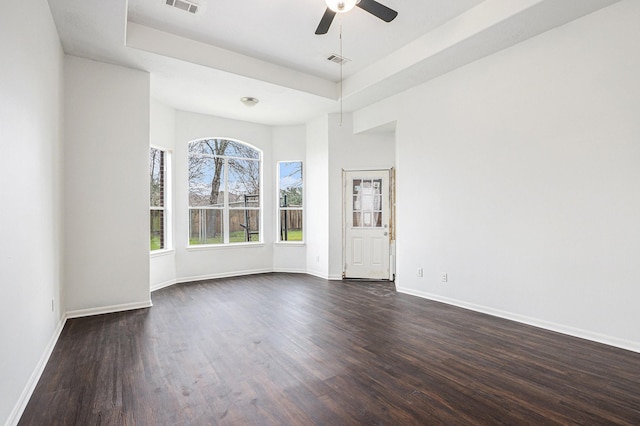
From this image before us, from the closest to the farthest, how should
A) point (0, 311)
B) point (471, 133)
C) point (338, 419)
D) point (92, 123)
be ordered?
point (0, 311), point (338, 419), point (92, 123), point (471, 133)

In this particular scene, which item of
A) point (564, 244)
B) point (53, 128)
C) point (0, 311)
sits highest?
point (53, 128)

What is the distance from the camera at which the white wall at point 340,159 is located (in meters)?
6.13

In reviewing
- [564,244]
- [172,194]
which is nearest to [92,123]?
[172,194]

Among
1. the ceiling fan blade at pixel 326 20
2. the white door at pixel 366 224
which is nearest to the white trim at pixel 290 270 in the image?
the white door at pixel 366 224

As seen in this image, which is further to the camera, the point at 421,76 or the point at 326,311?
the point at 421,76

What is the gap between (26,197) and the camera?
2.29 meters

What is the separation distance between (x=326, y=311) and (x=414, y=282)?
160cm

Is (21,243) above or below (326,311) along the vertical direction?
above

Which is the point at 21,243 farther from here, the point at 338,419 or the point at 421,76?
the point at 421,76

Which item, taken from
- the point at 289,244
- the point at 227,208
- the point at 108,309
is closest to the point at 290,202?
the point at 289,244

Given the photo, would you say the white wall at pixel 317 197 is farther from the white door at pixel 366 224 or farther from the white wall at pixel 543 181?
Answer: the white wall at pixel 543 181

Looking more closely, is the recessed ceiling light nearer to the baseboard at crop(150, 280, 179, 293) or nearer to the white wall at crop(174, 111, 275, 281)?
the white wall at crop(174, 111, 275, 281)

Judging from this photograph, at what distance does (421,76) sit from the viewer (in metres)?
4.55

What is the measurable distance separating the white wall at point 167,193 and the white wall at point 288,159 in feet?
6.56
